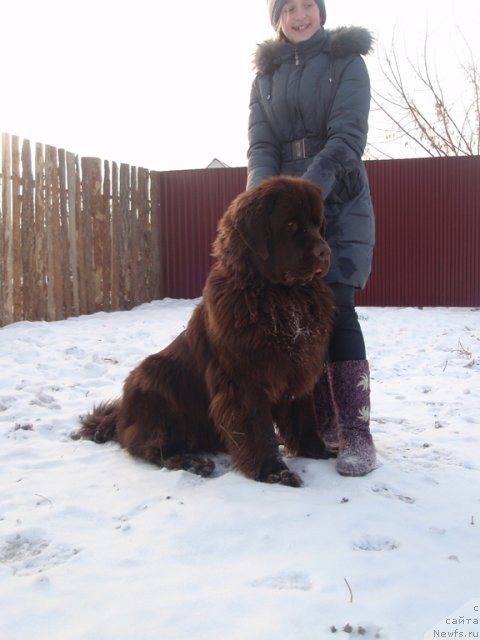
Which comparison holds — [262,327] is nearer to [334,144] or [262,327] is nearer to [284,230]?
[284,230]

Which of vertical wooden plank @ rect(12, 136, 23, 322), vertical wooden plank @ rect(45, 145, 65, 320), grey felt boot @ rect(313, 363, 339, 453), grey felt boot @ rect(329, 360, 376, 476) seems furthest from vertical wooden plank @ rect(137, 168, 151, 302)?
grey felt boot @ rect(329, 360, 376, 476)

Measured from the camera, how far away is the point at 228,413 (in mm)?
2643

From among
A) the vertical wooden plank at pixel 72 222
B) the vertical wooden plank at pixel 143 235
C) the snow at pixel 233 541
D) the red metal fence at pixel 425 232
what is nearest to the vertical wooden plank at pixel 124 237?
the vertical wooden plank at pixel 143 235

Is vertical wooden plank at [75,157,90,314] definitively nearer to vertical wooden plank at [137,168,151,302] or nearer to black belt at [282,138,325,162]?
vertical wooden plank at [137,168,151,302]

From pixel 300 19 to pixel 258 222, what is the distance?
1.10 meters

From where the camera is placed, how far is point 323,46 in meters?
2.88

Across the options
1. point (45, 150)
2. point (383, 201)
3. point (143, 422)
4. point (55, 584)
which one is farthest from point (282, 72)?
point (383, 201)

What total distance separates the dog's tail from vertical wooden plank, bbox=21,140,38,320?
427 centimetres

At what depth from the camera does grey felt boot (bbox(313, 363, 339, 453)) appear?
3061 mm

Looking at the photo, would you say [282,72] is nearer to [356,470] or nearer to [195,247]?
[356,470]

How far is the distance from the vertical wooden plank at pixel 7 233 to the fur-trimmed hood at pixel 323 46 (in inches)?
189

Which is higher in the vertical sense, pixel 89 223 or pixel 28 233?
pixel 89 223

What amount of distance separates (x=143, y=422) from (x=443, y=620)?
1.78m

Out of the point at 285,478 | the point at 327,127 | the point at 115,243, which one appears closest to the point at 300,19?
the point at 327,127
